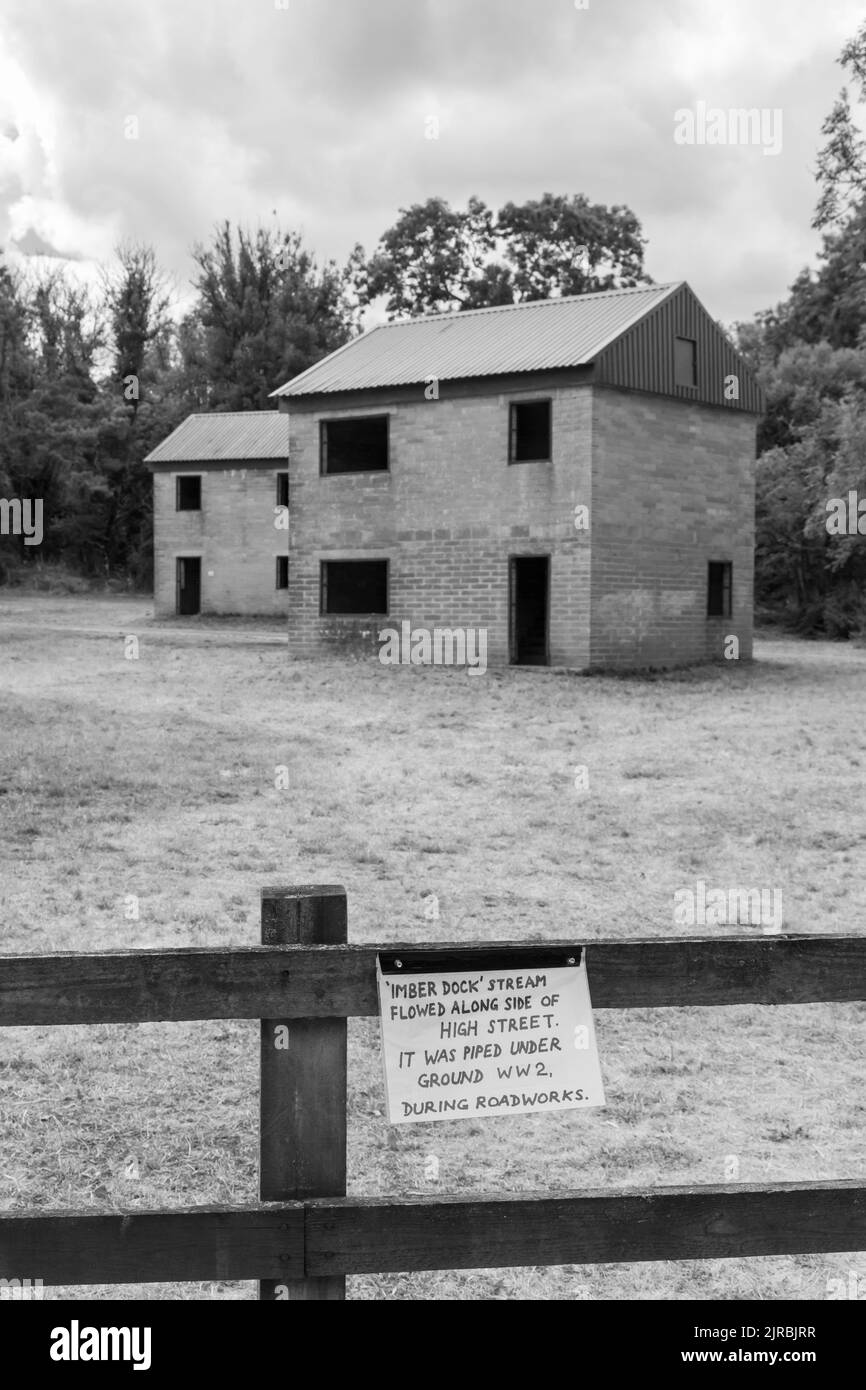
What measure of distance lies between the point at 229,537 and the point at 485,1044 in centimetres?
4136

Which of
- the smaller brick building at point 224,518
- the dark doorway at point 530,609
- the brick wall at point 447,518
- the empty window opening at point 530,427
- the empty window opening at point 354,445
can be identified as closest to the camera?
the brick wall at point 447,518

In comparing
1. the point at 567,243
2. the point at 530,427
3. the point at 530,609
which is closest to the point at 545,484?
the point at 530,427

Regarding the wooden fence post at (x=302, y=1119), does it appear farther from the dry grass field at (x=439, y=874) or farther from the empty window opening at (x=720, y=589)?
the empty window opening at (x=720, y=589)

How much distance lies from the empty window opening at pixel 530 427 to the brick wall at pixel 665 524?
4.80ft

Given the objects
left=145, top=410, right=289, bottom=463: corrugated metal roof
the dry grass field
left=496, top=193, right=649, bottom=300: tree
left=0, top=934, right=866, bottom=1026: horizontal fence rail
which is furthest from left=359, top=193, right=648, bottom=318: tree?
left=0, top=934, right=866, bottom=1026: horizontal fence rail

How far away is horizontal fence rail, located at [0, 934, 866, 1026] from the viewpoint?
3.50 m

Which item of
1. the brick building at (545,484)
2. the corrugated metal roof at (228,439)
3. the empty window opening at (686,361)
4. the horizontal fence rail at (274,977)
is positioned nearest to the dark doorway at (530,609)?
the brick building at (545,484)

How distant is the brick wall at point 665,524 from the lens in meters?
26.8

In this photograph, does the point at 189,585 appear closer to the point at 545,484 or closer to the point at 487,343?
the point at 487,343

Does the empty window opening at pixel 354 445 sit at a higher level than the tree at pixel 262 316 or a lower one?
lower

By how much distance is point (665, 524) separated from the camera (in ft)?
92.2
